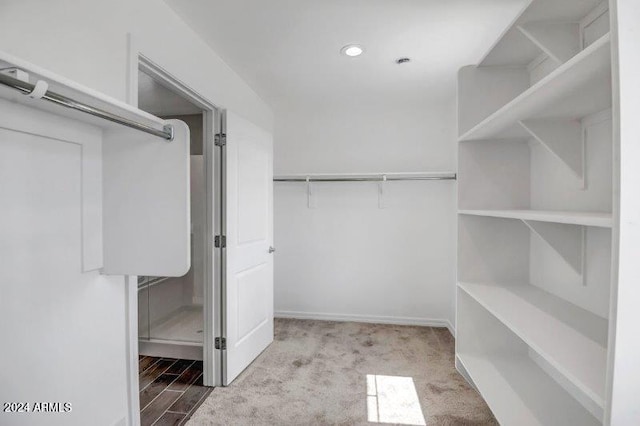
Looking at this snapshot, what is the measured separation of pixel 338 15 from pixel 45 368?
2.11 m

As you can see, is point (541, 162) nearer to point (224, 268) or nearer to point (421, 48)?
point (421, 48)

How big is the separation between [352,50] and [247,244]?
165 cm

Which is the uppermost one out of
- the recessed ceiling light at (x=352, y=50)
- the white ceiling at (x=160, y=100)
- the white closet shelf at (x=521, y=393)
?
the recessed ceiling light at (x=352, y=50)

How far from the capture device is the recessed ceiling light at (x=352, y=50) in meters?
2.21

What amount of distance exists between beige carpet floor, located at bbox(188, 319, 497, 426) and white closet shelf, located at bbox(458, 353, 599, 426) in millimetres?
380

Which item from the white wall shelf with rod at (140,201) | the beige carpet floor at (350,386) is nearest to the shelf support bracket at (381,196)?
the beige carpet floor at (350,386)

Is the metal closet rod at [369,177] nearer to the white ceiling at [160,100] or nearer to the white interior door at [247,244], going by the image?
the white interior door at [247,244]

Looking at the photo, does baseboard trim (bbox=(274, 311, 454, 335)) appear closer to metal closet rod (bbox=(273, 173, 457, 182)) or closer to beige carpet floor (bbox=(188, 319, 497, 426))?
beige carpet floor (bbox=(188, 319, 497, 426))

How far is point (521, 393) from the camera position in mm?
1562

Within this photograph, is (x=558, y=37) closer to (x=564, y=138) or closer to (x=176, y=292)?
(x=564, y=138)

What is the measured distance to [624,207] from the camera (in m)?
0.75

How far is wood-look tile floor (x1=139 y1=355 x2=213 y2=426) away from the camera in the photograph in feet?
6.66

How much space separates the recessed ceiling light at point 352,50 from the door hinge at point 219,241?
1570mm

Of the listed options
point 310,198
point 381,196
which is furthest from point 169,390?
point 381,196
